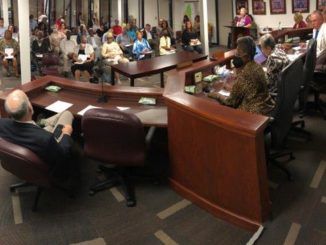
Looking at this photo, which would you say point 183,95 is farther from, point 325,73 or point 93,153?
point 325,73

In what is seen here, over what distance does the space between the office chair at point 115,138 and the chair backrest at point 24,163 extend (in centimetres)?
40

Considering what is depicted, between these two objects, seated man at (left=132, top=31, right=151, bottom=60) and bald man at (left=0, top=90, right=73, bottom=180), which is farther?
seated man at (left=132, top=31, right=151, bottom=60)

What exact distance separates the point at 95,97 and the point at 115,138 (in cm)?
95

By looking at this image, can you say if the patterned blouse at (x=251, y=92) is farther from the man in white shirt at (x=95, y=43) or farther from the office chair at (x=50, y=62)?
the man in white shirt at (x=95, y=43)

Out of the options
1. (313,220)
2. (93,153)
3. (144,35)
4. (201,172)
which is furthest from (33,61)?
(313,220)

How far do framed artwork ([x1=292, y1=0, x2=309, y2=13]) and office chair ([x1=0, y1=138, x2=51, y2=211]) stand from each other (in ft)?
29.9

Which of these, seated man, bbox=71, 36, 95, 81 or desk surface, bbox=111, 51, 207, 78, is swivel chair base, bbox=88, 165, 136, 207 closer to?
desk surface, bbox=111, 51, 207, 78

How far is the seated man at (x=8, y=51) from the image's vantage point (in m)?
7.75

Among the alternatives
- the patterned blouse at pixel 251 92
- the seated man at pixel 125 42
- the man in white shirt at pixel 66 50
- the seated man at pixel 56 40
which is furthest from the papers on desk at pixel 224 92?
the seated man at pixel 56 40

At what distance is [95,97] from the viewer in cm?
333

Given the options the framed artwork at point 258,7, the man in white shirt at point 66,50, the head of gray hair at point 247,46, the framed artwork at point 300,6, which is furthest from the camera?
the framed artwork at point 258,7

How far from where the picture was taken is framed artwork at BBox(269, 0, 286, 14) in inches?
394

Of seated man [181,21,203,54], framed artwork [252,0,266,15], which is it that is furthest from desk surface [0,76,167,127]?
framed artwork [252,0,266,15]

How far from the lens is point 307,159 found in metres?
3.26
